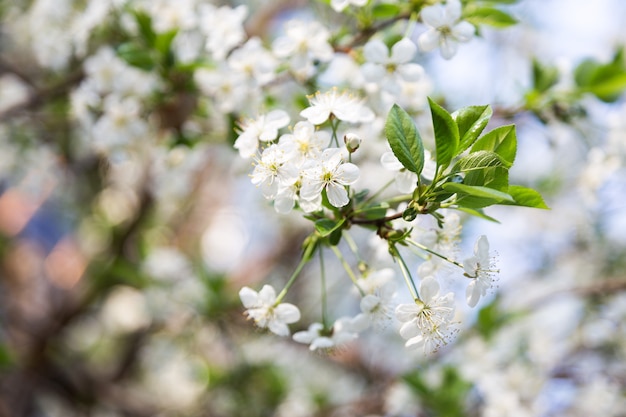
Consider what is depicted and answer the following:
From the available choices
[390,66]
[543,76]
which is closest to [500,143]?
[390,66]

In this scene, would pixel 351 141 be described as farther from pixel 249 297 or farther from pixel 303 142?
pixel 249 297

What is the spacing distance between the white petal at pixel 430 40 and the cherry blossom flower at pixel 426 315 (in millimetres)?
481

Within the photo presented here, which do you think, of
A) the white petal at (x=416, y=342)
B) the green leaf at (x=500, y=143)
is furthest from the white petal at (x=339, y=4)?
the white petal at (x=416, y=342)

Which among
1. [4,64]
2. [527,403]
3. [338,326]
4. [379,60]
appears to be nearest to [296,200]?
[338,326]

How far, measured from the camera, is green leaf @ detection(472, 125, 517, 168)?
79 cm

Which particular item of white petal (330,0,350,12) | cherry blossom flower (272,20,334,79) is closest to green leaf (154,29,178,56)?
cherry blossom flower (272,20,334,79)

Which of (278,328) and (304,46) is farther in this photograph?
(304,46)

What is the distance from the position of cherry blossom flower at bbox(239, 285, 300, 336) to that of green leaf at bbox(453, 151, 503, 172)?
0.38 meters

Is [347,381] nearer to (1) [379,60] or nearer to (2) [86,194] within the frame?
(2) [86,194]

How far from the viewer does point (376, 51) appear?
1050 mm

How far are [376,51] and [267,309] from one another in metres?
0.55

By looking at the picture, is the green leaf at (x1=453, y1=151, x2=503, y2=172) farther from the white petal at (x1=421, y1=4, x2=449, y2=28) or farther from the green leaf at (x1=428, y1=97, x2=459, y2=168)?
the white petal at (x1=421, y1=4, x2=449, y2=28)

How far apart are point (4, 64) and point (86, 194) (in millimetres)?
1601

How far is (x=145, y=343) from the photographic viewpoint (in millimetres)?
3029
